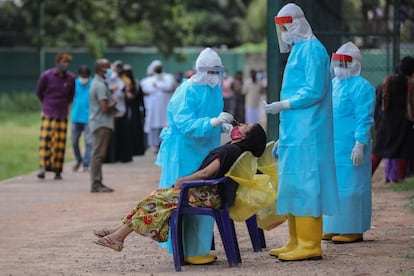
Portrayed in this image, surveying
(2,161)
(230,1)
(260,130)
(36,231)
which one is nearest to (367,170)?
(260,130)

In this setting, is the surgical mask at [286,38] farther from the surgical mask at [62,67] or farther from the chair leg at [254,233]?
the surgical mask at [62,67]

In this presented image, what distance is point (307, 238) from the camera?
934 cm

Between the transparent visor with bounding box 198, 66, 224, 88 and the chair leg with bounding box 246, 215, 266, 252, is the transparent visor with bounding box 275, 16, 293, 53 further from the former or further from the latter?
the chair leg with bounding box 246, 215, 266, 252

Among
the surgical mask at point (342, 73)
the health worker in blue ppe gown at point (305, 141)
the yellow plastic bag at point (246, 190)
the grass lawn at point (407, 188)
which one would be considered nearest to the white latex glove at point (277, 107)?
the health worker in blue ppe gown at point (305, 141)

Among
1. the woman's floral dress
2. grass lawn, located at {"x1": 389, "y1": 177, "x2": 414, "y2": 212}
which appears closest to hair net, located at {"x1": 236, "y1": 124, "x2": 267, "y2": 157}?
the woman's floral dress

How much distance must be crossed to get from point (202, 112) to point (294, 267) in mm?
1499

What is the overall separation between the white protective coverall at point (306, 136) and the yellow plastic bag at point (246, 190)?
10.2 inches

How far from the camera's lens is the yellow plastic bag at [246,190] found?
9055mm

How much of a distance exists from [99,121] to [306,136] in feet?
22.4

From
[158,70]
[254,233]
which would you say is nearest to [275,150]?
[254,233]

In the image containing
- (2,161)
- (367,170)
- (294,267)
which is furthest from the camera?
(2,161)

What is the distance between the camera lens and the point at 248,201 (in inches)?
359

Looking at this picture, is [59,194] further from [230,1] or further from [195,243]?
[230,1]

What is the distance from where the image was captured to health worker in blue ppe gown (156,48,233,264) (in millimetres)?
9422
